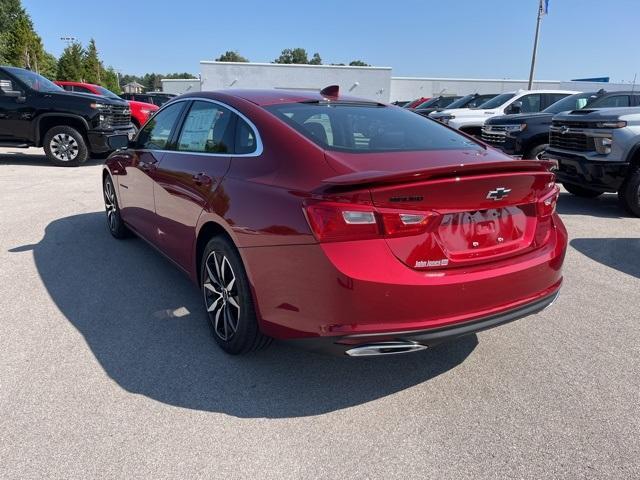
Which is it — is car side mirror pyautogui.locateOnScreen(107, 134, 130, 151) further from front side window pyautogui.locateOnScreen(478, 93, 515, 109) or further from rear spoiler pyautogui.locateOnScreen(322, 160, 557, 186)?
front side window pyautogui.locateOnScreen(478, 93, 515, 109)

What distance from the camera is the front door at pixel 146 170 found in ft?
13.8

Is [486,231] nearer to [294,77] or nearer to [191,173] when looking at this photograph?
[191,173]

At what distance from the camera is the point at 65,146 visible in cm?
1116

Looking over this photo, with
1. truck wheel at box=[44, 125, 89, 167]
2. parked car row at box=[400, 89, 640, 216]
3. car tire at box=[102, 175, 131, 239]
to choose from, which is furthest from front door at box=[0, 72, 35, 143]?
parked car row at box=[400, 89, 640, 216]

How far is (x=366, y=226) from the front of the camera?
2266 mm

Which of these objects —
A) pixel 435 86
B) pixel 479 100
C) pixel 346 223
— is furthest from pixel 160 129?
pixel 435 86

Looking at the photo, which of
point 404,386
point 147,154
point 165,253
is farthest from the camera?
point 147,154

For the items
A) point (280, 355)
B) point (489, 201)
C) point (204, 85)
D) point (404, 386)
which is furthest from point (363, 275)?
point (204, 85)

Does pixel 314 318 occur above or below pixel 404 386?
above

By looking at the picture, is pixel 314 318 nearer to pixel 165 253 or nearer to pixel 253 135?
pixel 253 135

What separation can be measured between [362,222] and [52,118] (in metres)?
11.0

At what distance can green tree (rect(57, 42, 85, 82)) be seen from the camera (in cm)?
4147

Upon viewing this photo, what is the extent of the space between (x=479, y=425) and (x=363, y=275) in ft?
3.35

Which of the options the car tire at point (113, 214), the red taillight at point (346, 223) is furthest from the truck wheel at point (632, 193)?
the car tire at point (113, 214)
